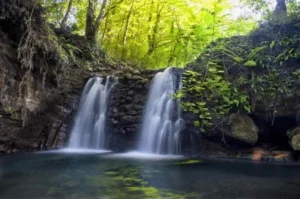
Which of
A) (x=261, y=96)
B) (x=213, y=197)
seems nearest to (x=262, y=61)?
(x=261, y=96)

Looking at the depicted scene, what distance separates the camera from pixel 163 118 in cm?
973

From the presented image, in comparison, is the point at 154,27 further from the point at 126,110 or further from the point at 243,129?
the point at 243,129

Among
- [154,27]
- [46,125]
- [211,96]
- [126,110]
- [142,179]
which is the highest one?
[154,27]

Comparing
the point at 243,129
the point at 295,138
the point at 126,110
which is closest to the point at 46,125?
the point at 126,110

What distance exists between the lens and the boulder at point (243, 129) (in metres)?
8.35

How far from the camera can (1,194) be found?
169 inches

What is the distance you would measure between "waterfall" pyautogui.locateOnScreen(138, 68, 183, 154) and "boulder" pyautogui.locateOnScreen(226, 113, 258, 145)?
159 cm

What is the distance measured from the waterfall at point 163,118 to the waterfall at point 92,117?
1629 mm

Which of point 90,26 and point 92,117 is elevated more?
point 90,26

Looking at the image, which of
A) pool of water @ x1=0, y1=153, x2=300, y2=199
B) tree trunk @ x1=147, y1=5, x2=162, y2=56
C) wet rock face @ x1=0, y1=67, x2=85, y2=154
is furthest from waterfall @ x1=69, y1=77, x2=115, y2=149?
tree trunk @ x1=147, y1=5, x2=162, y2=56

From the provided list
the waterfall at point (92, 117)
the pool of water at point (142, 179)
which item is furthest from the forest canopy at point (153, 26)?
the pool of water at point (142, 179)

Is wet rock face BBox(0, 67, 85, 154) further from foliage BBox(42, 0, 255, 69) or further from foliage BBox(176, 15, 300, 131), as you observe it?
foliage BBox(42, 0, 255, 69)

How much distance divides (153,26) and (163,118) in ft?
29.9

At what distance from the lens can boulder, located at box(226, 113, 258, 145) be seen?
27.4 ft
